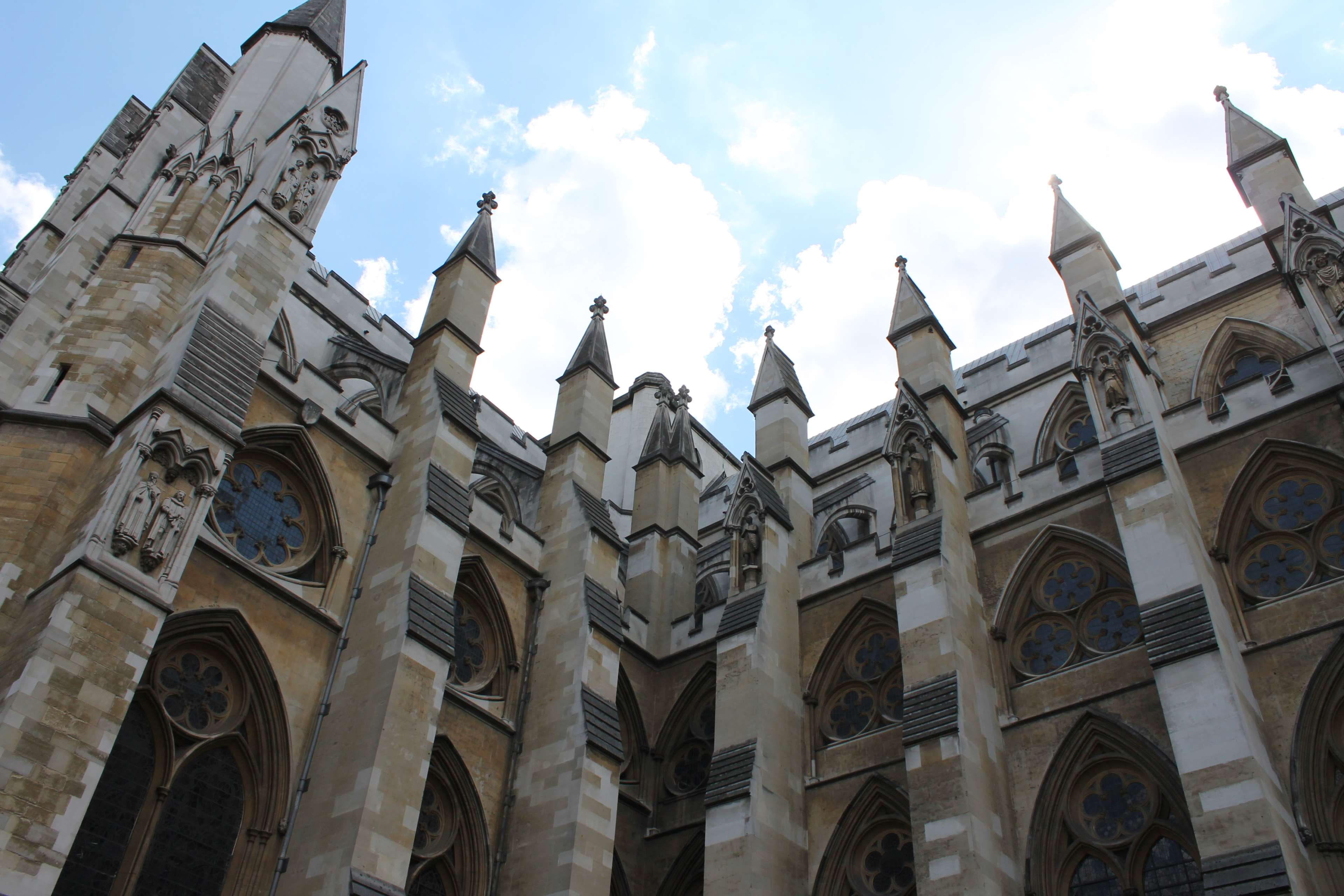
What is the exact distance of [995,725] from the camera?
12.7 metres

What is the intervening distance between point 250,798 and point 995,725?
8679mm

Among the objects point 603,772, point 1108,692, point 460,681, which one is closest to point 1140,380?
point 1108,692

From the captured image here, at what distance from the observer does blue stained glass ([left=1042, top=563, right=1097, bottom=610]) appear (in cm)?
1337

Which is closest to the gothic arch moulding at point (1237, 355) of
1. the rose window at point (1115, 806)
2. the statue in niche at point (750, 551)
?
the statue in niche at point (750, 551)

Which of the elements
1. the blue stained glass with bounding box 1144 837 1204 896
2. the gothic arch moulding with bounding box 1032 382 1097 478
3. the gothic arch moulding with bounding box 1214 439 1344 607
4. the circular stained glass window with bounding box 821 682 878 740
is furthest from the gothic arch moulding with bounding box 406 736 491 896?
the gothic arch moulding with bounding box 1032 382 1097 478

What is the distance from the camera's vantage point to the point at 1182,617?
11.0 meters

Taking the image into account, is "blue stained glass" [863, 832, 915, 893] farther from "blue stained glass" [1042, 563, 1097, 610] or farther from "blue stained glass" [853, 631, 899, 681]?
"blue stained glass" [1042, 563, 1097, 610]

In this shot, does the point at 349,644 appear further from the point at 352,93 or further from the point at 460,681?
the point at 352,93

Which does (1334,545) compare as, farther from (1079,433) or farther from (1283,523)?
(1079,433)

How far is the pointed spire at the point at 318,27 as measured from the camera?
679 inches

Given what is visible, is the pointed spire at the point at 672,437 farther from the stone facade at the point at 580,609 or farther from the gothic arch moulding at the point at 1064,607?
the gothic arch moulding at the point at 1064,607

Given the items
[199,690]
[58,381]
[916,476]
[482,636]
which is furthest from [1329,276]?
[58,381]

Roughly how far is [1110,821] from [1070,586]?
3174 mm

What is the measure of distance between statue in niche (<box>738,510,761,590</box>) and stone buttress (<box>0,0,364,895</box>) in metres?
7.63
